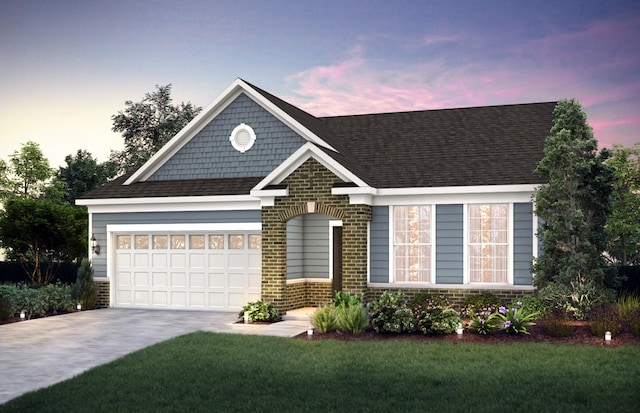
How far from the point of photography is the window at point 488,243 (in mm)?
19875

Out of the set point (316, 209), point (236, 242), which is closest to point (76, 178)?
point (236, 242)

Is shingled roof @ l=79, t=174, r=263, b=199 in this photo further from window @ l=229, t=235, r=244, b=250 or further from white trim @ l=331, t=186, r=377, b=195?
white trim @ l=331, t=186, r=377, b=195

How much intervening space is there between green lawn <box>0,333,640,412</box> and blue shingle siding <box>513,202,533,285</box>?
5.27 meters

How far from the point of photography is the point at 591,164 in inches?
695

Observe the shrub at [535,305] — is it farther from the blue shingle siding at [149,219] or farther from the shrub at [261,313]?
the blue shingle siding at [149,219]

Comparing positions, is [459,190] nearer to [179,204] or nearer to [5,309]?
[179,204]

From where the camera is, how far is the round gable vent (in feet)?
77.5

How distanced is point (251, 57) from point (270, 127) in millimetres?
6936

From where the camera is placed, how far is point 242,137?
77.9 ft

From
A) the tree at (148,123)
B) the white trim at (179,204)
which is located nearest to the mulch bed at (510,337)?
the white trim at (179,204)

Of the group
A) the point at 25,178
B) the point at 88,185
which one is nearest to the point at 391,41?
the point at 88,185

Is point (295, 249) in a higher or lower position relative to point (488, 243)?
lower

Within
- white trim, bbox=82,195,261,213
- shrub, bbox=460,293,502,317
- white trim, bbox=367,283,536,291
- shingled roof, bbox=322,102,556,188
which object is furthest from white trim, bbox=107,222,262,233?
shrub, bbox=460,293,502,317

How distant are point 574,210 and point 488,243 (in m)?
2.86
